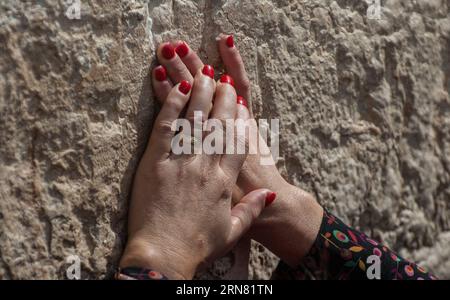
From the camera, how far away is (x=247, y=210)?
4.35 feet

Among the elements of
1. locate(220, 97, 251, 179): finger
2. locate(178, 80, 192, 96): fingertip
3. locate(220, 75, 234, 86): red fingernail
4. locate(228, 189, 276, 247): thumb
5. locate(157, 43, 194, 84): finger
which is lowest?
locate(228, 189, 276, 247): thumb

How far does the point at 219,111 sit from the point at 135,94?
0.16m

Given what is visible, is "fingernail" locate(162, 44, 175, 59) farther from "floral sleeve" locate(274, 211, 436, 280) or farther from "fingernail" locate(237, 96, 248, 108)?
"floral sleeve" locate(274, 211, 436, 280)

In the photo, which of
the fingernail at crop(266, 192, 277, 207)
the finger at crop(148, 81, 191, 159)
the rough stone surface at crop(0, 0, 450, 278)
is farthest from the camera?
the fingernail at crop(266, 192, 277, 207)

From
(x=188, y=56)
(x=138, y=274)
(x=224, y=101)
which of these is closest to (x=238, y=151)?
(x=224, y=101)

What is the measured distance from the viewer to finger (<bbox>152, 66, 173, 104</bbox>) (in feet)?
4.17

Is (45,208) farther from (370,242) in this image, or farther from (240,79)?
(370,242)

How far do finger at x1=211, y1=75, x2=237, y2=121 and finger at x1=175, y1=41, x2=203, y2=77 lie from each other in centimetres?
6

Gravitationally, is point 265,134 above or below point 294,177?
above

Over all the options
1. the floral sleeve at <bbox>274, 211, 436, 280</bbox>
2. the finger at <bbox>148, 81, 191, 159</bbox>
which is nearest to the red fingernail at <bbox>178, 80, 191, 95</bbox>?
the finger at <bbox>148, 81, 191, 159</bbox>

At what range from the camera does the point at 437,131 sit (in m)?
1.89

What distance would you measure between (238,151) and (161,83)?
20 cm

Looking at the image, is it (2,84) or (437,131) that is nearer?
(2,84)
